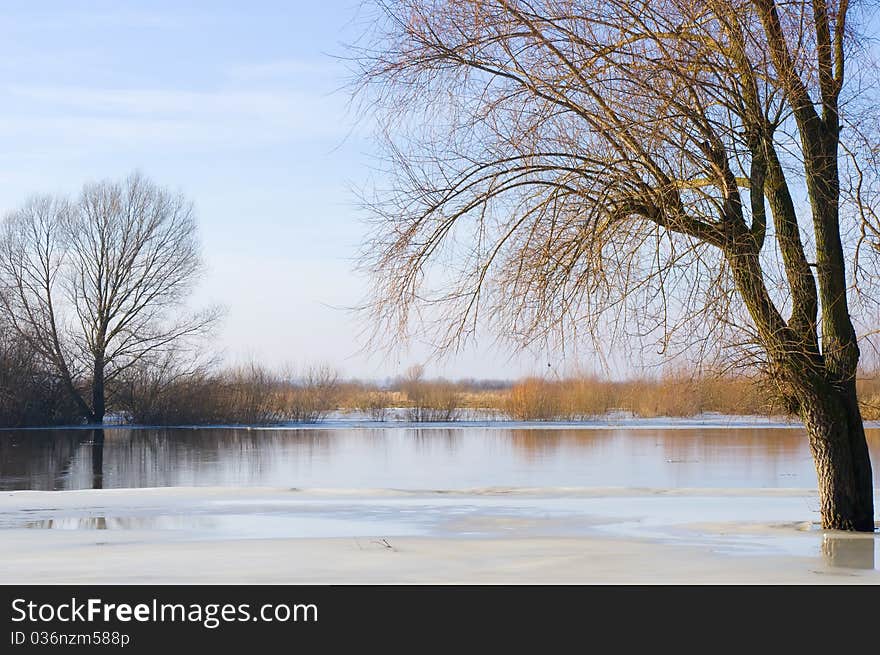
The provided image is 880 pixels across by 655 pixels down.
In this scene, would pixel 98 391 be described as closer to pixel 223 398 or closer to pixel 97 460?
pixel 223 398

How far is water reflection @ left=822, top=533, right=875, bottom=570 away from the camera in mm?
7223

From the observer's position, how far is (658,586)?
620 centimetres

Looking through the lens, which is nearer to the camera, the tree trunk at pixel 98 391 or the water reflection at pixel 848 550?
the water reflection at pixel 848 550

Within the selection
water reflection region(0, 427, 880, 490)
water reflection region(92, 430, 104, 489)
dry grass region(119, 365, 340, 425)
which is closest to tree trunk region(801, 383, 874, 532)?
water reflection region(0, 427, 880, 490)

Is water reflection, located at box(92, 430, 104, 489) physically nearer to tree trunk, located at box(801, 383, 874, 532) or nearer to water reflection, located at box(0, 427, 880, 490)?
water reflection, located at box(0, 427, 880, 490)

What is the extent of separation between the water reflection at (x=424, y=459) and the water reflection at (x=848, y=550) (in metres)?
5.28

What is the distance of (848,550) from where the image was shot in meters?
7.84

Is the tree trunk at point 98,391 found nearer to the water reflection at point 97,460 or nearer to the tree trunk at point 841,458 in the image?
the water reflection at point 97,460

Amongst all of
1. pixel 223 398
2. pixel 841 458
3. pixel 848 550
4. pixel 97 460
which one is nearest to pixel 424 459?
pixel 97 460

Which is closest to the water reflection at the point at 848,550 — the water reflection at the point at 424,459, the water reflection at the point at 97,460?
the water reflection at the point at 424,459

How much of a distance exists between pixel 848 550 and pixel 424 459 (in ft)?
38.1

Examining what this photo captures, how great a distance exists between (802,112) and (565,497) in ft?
17.4

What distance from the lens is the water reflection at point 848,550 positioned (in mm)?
7223

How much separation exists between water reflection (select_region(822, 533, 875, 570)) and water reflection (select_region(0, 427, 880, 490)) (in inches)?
208
